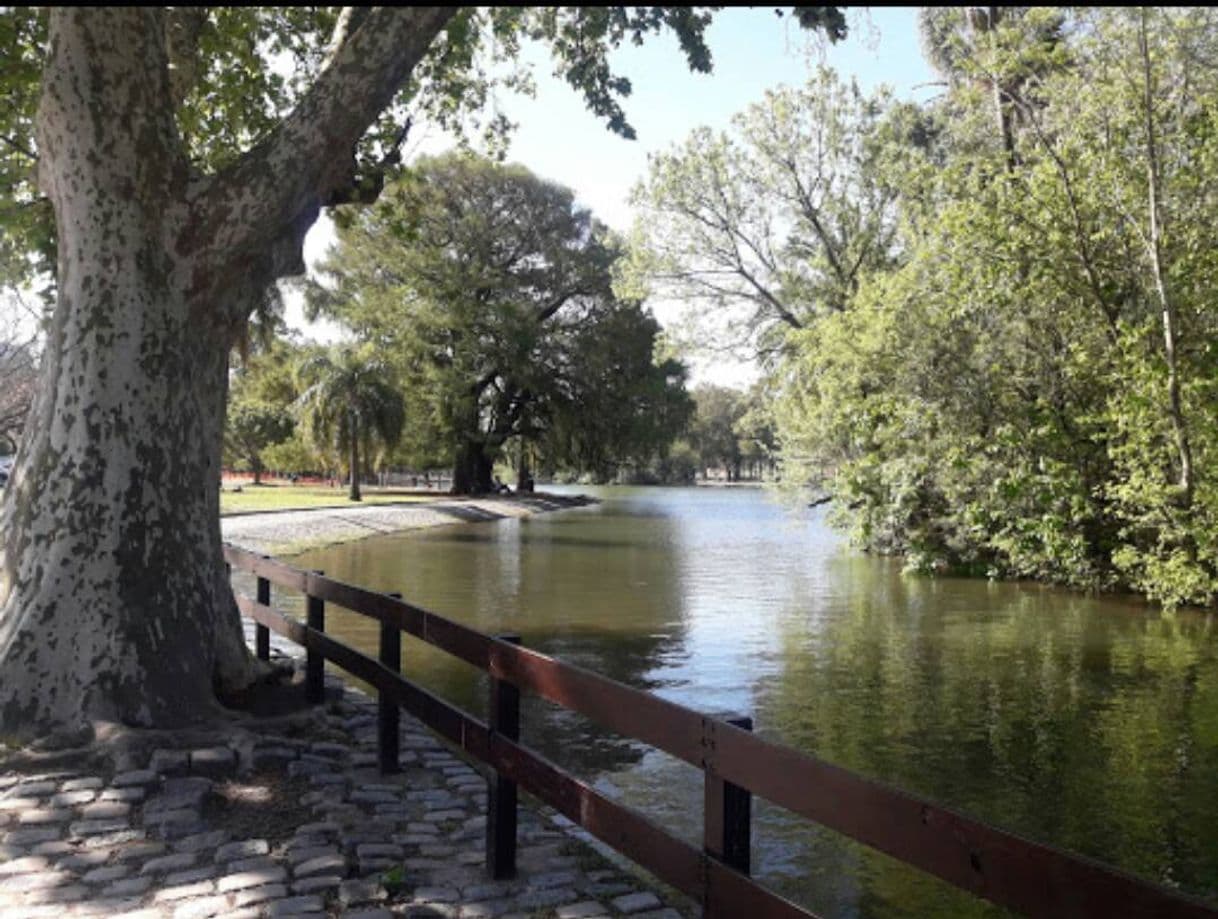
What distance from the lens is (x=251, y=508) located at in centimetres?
3319

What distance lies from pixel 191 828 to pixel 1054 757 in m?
6.30

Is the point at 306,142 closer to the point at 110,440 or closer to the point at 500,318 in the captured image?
the point at 110,440

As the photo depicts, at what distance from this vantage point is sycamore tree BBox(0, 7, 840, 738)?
21.0ft

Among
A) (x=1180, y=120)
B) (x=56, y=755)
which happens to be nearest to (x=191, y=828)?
(x=56, y=755)

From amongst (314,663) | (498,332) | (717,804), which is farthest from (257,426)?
(717,804)

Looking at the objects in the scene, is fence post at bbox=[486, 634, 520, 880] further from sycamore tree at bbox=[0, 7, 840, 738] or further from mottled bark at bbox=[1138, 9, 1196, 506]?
mottled bark at bbox=[1138, 9, 1196, 506]

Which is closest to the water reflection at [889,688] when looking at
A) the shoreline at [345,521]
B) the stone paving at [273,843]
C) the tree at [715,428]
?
the stone paving at [273,843]

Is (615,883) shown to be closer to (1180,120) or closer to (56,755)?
(56,755)

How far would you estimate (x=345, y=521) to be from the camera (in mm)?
31750

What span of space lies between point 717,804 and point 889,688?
770 cm

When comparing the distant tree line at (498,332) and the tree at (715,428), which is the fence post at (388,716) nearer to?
the distant tree line at (498,332)

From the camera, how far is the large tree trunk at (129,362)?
21.0ft

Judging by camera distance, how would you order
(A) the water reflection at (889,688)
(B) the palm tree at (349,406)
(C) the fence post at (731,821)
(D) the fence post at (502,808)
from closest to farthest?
1. (C) the fence post at (731,821)
2. (D) the fence post at (502,808)
3. (A) the water reflection at (889,688)
4. (B) the palm tree at (349,406)

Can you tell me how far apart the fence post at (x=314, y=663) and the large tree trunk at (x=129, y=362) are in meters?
0.81
